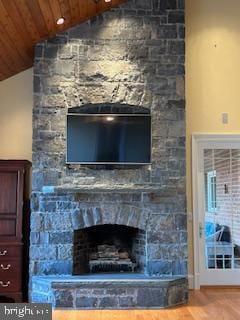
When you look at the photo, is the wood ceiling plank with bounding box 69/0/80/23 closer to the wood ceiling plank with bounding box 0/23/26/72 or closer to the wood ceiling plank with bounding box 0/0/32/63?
the wood ceiling plank with bounding box 0/0/32/63

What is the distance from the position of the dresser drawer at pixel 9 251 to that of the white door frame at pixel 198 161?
269 cm

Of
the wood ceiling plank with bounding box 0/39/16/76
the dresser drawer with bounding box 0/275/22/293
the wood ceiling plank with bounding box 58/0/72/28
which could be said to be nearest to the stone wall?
the wood ceiling plank with bounding box 58/0/72/28

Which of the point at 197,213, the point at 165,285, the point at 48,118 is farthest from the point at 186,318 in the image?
the point at 48,118

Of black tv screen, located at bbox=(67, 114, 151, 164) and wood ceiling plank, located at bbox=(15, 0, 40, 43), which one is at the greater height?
wood ceiling plank, located at bbox=(15, 0, 40, 43)

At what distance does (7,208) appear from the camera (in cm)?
611

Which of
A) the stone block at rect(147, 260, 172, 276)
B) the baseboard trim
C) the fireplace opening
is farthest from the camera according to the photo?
the baseboard trim

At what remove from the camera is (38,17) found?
5461 millimetres

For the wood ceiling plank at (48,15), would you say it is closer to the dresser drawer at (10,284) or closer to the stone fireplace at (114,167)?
the stone fireplace at (114,167)

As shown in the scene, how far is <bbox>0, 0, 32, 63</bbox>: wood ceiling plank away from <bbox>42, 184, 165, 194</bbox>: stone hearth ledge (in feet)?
6.50

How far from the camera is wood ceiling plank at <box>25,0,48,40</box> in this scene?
5.08 m

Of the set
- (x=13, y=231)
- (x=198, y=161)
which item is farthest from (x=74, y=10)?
(x=13, y=231)

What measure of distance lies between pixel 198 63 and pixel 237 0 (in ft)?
3.99

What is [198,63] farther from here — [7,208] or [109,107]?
[7,208]

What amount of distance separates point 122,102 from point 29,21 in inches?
64.9
